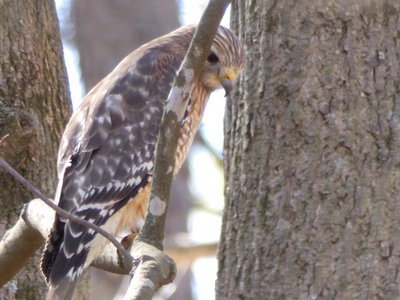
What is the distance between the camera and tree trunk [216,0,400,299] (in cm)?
555

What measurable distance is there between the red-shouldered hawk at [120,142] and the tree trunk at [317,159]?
0.24 metres

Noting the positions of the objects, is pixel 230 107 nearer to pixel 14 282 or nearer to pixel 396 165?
pixel 396 165

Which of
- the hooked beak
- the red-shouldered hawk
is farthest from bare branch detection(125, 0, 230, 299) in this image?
the hooked beak

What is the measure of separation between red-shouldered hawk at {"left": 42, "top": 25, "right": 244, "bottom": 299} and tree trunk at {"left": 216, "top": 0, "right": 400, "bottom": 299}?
237 millimetres

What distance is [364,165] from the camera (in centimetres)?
557

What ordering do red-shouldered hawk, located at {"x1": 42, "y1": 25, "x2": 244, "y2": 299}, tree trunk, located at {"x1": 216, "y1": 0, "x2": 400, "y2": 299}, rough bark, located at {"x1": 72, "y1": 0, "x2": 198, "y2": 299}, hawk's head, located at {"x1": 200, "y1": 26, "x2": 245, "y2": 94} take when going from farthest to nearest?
rough bark, located at {"x1": 72, "y1": 0, "x2": 198, "y2": 299}
hawk's head, located at {"x1": 200, "y1": 26, "x2": 245, "y2": 94}
tree trunk, located at {"x1": 216, "y1": 0, "x2": 400, "y2": 299}
red-shouldered hawk, located at {"x1": 42, "y1": 25, "x2": 244, "y2": 299}

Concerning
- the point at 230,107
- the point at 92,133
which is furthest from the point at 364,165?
the point at 92,133

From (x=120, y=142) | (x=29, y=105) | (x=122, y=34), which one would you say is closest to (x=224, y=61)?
(x=120, y=142)

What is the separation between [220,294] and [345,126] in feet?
3.27

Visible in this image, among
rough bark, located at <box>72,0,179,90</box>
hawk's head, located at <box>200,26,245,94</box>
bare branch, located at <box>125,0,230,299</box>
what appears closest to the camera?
bare branch, located at <box>125,0,230,299</box>

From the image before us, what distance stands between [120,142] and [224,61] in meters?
0.60

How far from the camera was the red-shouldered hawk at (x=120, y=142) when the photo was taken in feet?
16.8

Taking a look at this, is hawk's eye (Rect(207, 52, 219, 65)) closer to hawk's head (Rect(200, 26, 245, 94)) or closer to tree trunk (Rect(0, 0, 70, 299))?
hawk's head (Rect(200, 26, 245, 94))

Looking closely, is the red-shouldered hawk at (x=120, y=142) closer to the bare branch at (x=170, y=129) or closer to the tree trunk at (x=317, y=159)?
the tree trunk at (x=317, y=159)
